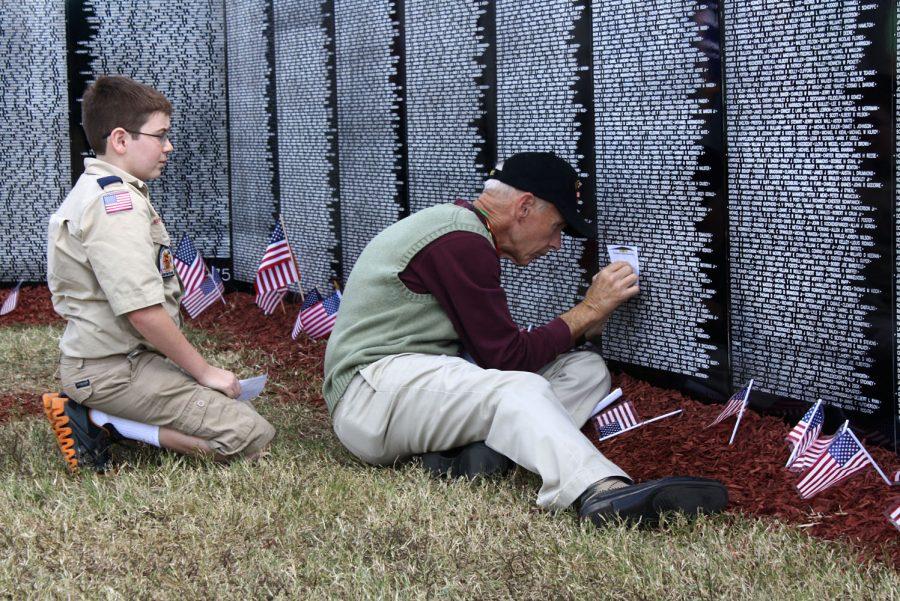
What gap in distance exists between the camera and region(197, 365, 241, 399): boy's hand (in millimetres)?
5004

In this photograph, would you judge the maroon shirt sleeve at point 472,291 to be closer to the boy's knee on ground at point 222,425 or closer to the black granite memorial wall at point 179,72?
the boy's knee on ground at point 222,425

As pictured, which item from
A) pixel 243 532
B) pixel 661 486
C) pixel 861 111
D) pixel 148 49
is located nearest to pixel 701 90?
pixel 861 111

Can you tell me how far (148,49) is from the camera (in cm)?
963

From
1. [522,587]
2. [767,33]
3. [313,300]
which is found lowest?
[522,587]

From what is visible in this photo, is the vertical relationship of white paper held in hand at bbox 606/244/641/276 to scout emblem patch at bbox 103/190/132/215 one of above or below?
below

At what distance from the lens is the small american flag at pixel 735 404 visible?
17.2 ft

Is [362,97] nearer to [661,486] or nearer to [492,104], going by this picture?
[492,104]

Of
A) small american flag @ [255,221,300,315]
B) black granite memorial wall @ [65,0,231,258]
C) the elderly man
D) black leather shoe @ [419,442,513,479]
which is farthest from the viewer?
black granite memorial wall @ [65,0,231,258]

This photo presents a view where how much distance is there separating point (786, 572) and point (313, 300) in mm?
4479

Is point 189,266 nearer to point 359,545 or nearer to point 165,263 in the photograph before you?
point 165,263

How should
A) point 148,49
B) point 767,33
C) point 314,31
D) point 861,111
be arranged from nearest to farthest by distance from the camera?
point 861,111 → point 767,33 → point 314,31 → point 148,49

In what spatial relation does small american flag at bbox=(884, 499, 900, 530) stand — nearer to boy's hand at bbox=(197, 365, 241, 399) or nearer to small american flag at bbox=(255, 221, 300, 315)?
boy's hand at bbox=(197, 365, 241, 399)

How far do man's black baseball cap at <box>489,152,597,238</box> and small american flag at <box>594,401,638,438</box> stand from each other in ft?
3.22

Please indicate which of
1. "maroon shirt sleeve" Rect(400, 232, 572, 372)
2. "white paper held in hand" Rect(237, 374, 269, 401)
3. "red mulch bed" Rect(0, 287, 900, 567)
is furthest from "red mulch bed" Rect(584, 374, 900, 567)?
"white paper held in hand" Rect(237, 374, 269, 401)
